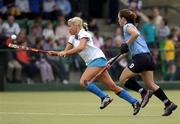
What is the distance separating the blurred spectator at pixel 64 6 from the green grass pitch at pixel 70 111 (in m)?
6.45

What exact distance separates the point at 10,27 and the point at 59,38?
1622 millimetres

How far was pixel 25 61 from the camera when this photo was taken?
22.2 metres

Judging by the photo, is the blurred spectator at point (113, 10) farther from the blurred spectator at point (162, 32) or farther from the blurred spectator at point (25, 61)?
the blurred spectator at point (25, 61)

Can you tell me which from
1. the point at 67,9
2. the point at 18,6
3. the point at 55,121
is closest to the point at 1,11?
the point at 18,6

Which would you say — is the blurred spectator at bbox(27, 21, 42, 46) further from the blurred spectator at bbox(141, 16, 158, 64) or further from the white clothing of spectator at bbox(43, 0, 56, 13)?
the blurred spectator at bbox(141, 16, 158, 64)

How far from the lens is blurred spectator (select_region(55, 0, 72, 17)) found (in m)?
26.4

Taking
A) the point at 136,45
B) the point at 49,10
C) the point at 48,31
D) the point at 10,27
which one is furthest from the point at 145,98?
the point at 49,10

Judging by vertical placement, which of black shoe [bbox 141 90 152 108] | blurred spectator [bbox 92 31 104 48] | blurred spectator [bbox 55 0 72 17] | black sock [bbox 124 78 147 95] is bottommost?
blurred spectator [bbox 92 31 104 48]

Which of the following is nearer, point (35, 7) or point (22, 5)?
point (22, 5)

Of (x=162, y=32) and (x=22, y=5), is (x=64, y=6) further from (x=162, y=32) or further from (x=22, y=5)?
(x=162, y=32)

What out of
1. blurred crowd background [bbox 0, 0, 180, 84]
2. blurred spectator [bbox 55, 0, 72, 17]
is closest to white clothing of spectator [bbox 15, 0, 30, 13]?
blurred crowd background [bbox 0, 0, 180, 84]

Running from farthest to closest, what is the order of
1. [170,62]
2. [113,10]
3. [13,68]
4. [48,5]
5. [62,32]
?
[113,10] < [48,5] < [62,32] < [170,62] < [13,68]

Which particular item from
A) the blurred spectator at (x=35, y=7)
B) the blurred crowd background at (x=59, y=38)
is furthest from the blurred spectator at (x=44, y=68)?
the blurred spectator at (x=35, y=7)

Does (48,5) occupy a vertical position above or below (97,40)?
above
